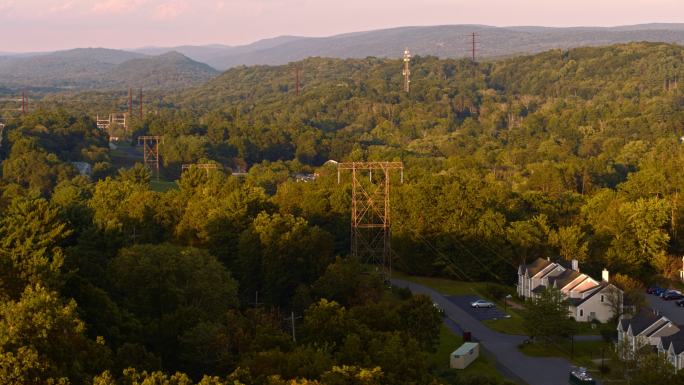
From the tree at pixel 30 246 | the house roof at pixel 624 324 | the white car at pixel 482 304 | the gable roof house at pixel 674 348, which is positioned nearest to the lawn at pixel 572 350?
the house roof at pixel 624 324

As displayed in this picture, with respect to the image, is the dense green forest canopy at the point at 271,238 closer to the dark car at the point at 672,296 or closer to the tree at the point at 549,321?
the dark car at the point at 672,296

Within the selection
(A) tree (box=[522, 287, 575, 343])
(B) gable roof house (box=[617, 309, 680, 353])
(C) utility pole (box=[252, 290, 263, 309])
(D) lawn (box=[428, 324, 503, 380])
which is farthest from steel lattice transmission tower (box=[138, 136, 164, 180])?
(B) gable roof house (box=[617, 309, 680, 353])

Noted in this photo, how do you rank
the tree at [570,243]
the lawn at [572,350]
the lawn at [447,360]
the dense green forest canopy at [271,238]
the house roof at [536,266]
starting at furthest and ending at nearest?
the tree at [570,243] < the house roof at [536,266] < the lawn at [572,350] < the lawn at [447,360] < the dense green forest canopy at [271,238]

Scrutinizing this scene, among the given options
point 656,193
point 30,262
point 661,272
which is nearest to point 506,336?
→ point 661,272

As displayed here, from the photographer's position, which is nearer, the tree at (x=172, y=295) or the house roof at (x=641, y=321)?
the tree at (x=172, y=295)

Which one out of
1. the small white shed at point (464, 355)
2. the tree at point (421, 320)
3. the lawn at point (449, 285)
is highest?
the tree at point (421, 320)

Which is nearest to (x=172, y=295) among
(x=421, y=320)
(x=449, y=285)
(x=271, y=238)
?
(x=421, y=320)

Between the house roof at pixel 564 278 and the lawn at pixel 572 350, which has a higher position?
the house roof at pixel 564 278

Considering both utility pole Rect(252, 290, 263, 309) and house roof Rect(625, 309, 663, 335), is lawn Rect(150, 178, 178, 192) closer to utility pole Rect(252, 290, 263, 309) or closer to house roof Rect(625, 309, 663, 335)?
utility pole Rect(252, 290, 263, 309)

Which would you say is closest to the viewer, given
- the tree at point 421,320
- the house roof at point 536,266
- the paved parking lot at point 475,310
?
the tree at point 421,320
